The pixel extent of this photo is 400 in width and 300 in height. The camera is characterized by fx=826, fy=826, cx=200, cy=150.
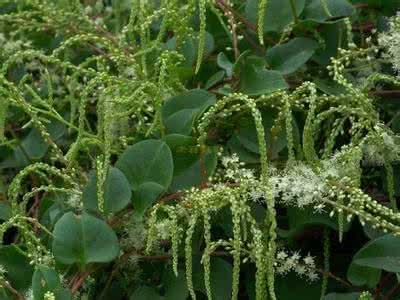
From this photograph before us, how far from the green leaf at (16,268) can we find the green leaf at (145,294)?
0.41ft

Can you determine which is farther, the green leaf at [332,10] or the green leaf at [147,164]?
the green leaf at [332,10]

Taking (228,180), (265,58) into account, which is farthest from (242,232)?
(265,58)

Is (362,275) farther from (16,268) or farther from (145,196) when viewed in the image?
(16,268)

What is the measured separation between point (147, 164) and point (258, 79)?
16 cm

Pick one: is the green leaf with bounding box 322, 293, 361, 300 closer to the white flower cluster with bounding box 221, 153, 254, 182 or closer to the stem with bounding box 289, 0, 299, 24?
the white flower cluster with bounding box 221, 153, 254, 182

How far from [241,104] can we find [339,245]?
203 mm

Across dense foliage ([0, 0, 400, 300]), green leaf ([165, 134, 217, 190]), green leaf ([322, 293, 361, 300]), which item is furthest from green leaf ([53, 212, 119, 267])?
green leaf ([322, 293, 361, 300])

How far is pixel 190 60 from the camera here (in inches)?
40.9

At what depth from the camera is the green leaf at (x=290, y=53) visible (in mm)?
991

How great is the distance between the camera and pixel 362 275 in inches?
33.9

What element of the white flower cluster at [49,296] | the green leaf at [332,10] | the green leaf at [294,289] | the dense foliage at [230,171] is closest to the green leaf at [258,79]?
the dense foliage at [230,171]

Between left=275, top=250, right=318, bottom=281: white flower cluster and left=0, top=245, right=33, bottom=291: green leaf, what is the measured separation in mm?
285

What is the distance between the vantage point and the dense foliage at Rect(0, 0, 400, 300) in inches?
32.9

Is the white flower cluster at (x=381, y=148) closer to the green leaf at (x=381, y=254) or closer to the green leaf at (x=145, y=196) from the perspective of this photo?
the green leaf at (x=381, y=254)
